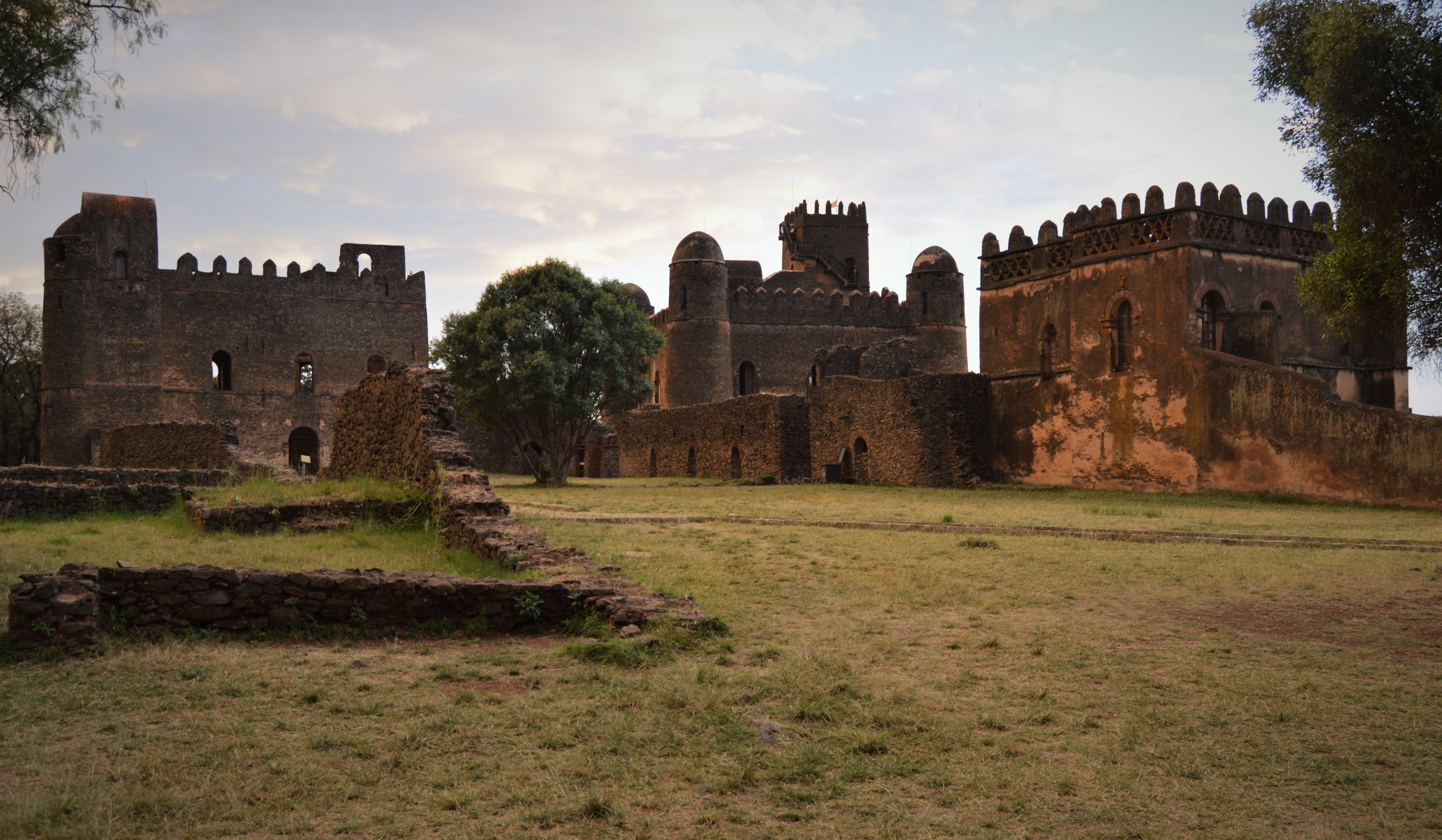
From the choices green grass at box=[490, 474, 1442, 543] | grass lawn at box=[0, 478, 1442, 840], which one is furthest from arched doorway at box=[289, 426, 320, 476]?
grass lawn at box=[0, 478, 1442, 840]

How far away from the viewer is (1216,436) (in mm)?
20750

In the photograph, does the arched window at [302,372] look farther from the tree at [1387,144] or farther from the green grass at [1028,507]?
the tree at [1387,144]

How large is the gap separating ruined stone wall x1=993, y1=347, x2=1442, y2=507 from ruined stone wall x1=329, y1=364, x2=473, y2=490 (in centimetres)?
1463

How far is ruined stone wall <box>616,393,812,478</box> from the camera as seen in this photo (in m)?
30.2

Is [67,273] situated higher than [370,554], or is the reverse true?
[67,273]

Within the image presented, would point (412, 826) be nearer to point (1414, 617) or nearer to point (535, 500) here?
point (1414, 617)

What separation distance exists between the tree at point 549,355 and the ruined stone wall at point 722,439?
314 cm

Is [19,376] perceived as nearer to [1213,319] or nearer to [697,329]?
[697,329]

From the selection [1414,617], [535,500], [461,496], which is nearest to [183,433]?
[535,500]

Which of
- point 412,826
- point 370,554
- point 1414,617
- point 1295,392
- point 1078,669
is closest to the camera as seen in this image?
point 412,826

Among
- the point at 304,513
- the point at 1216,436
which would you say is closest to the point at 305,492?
the point at 304,513

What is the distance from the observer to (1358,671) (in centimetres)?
631

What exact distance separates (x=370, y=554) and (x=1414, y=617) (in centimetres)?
881

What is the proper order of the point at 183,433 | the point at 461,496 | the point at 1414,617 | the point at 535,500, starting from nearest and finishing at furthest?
the point at 1414,617 < the point at 461,496 < the point at 535,500 < the point at 183,433
